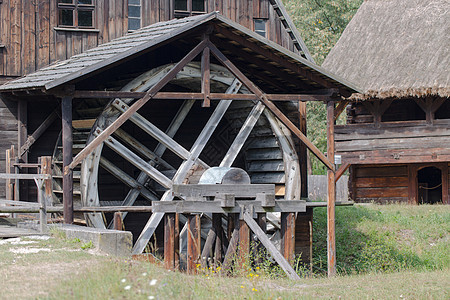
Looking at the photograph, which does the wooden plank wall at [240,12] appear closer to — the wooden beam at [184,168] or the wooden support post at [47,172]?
the wooden beam at [184,168]

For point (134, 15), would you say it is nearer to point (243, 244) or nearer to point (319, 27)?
point (243, 244)

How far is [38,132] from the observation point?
14.5 m

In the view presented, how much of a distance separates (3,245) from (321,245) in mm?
9665

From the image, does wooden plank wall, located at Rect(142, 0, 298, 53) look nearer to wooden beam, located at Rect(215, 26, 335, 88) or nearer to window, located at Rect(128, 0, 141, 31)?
window, located at Rect(128, 0, 141, 31)

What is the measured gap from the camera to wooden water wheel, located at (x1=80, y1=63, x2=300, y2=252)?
13.7 meters

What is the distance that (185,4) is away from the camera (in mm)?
16297

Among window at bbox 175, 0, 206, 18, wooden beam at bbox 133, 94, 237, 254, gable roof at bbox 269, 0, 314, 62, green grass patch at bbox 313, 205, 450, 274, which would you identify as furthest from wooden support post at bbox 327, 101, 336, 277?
window at bbox 175, 0, 206, 18

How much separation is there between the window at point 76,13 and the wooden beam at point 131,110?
3270mm

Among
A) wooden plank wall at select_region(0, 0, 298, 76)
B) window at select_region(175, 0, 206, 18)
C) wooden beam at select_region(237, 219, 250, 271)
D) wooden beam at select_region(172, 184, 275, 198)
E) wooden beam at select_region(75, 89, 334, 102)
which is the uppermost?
window at select_region(175, 0, 206, 18)

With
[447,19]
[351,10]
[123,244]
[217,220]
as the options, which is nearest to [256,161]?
[217,220]

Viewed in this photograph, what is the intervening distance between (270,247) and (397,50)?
506 inches

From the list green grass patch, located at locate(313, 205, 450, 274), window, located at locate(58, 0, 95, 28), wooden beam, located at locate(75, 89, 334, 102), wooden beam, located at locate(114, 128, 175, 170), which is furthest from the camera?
green grass patch, located at locate(313, 205, 450, 274)

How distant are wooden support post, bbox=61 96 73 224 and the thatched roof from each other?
11638mm

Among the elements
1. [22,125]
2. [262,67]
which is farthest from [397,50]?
[22,125]
